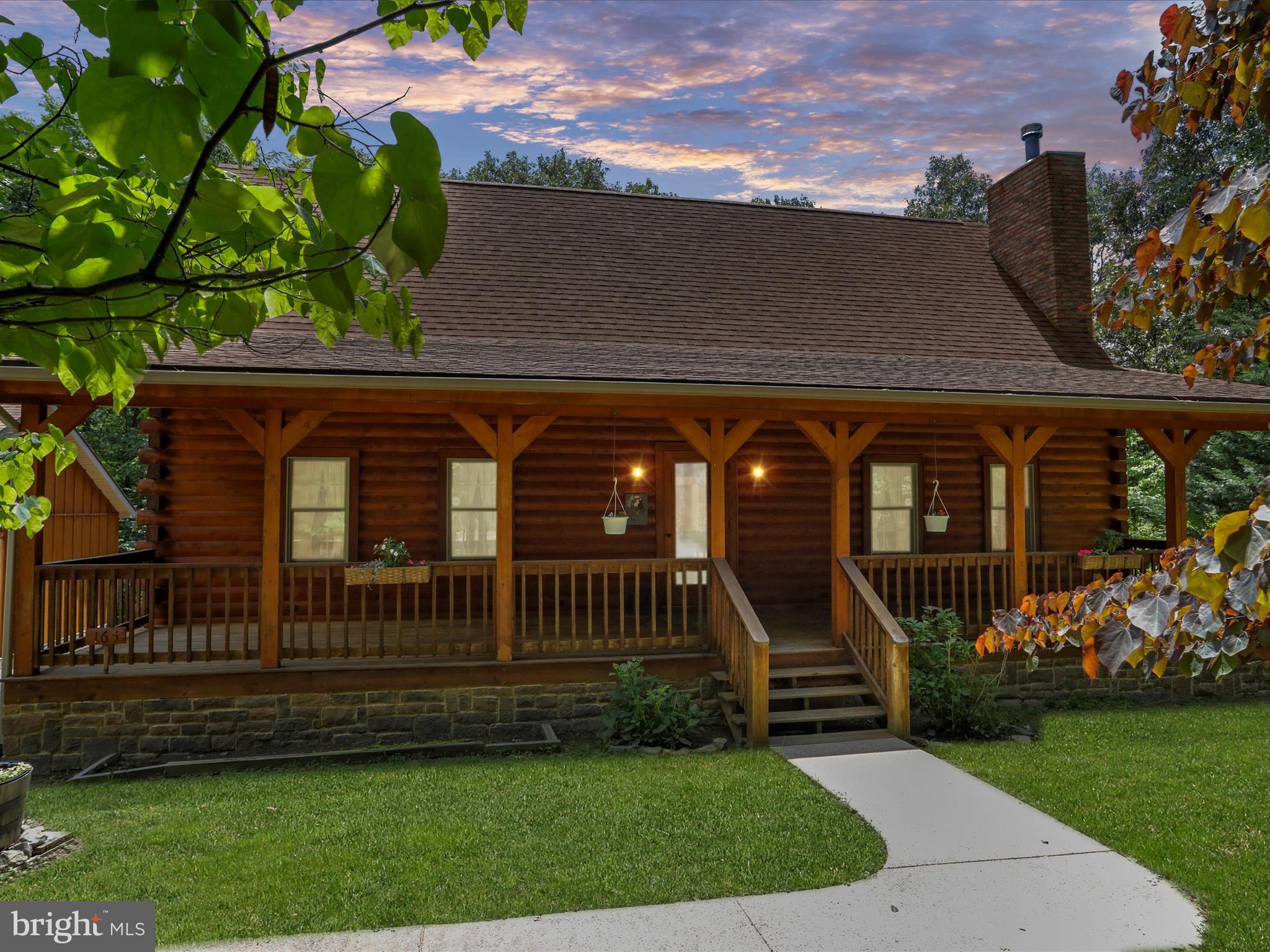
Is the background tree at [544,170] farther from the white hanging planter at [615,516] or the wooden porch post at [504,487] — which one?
the wooden porch post at [504,487]

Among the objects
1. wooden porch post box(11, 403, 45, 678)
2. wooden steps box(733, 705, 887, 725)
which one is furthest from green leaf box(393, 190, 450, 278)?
wooden porch post box(11, 403, 45, 678)

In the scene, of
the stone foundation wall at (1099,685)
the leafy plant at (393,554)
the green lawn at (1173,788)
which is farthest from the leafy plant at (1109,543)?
the leafy plant at (393,554)

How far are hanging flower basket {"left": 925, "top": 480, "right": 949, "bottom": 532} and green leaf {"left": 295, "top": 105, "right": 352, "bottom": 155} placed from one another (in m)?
10.1

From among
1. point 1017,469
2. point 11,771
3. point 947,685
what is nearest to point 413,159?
point 11,771

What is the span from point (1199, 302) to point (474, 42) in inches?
83.7

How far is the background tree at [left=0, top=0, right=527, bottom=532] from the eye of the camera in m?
0.77

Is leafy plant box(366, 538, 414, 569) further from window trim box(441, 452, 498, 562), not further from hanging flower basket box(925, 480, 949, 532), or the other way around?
hanging flower basket box(925, 480, 949, 532)

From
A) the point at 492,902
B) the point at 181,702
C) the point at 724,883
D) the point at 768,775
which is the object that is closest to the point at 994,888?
the point at 724,883

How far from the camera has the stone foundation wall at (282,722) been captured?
7.36 m

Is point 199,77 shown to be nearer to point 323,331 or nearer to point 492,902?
point 323,331

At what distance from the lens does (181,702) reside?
754 centimetres

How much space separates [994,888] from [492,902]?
9.55ft

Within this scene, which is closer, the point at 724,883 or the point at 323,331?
the point at 323,331

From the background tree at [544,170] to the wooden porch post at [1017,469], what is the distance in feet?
86.0
